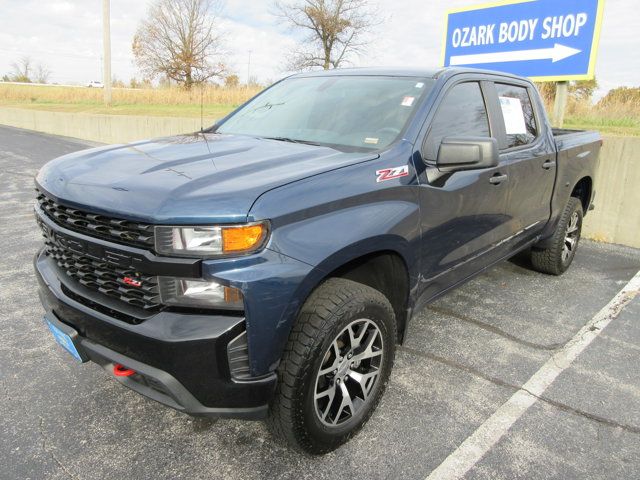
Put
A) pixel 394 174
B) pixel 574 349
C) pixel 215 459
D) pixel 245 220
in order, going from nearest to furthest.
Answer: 1. pixel 245 220
2. pixel 215 459
3. pixel 394 174
4. pixel 574 349

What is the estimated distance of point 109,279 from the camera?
209cm

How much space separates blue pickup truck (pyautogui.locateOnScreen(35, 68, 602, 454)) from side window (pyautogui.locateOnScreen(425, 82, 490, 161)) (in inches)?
0.5

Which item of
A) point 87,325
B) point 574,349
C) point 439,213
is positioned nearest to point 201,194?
point 87,325

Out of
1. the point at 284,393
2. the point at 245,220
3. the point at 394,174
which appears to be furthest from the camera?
the point at 394,174

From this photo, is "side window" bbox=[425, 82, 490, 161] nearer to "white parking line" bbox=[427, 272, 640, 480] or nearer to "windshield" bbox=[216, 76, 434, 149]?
"windshield" bbox=[216, 76, 434, 149]

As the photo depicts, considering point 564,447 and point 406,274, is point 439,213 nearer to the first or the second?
point 406,274

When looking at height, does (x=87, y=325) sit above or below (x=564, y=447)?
above

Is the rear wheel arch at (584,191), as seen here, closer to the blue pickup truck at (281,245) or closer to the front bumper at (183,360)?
the blue pickup truck at (281,245)

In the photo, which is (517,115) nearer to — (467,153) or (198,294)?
(467,153)

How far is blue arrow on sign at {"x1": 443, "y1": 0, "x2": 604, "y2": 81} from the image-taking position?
6.74 m

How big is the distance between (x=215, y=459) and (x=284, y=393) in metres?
0.60

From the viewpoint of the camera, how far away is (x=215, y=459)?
2.31m

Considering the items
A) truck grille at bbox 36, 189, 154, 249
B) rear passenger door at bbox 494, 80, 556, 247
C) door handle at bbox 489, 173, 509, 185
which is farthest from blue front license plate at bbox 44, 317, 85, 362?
rear passenger door at bbox 494, 80, 556, 247

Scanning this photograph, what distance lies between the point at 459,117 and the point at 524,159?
89 cm
